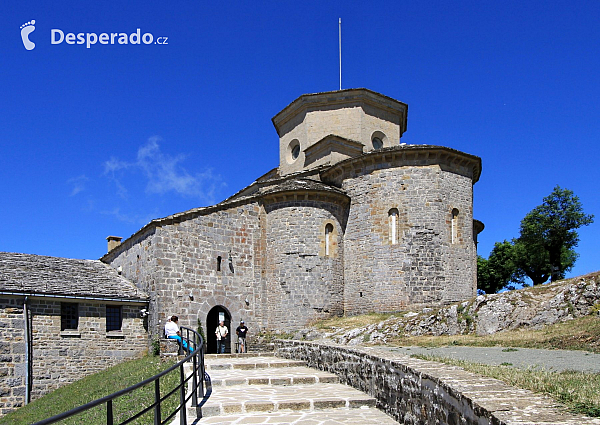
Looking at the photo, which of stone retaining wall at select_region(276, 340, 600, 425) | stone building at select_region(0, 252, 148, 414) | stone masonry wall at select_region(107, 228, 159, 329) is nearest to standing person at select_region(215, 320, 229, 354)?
stone masonry wall at select_region(107, 228, 159, 329)

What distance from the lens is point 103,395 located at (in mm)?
13977

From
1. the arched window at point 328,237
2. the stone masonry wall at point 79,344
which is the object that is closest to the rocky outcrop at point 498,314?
the arched window at point 328,237

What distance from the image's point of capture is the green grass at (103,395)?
1059cm

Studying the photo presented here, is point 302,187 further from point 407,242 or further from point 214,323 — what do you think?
point 214,323

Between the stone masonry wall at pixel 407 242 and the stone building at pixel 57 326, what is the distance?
379 inches

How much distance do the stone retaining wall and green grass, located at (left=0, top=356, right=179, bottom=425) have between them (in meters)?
3.28

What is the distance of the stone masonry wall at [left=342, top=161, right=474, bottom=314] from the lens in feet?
73.6

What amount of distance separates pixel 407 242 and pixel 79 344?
1403 centimetres

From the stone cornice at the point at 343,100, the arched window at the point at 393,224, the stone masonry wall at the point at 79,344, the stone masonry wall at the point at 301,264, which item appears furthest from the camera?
the stone cornice at the point at 343,100

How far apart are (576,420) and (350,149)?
23893mm

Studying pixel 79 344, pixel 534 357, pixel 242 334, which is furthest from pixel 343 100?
pixel 534 357

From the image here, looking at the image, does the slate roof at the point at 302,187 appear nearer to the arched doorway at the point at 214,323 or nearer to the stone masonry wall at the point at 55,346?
the arched doorway at the point at 214,323

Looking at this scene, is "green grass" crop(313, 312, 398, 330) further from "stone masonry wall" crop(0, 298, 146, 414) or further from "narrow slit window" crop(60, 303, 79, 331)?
"narrow slit window" crop(60, 303, 79, 331)

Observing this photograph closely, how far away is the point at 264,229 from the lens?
24.2m
